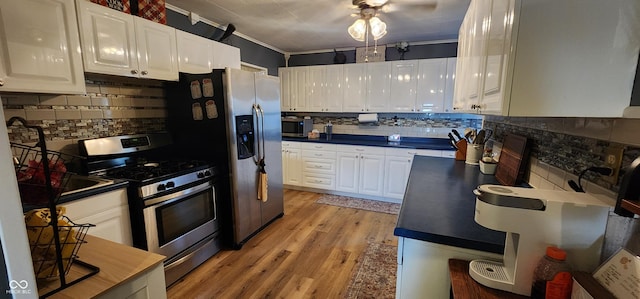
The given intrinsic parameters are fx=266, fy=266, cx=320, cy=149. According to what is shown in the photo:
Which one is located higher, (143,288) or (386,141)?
(386,141)

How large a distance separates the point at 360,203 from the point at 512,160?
Result: 2.27 m

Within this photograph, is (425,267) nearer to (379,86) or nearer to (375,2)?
(375,2)

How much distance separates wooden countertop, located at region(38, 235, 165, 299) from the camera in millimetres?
767

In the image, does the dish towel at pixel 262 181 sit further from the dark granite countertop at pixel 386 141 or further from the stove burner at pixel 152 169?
the dark granite countertop at pixel 386 141

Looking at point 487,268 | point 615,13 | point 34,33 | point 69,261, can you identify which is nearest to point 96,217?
point 69,261

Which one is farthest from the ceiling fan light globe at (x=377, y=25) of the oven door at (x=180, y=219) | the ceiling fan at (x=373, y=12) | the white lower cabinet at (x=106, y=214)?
the white lower cabinet at (x=106, y=214)

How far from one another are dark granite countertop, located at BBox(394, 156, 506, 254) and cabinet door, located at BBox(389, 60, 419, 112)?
1789 millimetres

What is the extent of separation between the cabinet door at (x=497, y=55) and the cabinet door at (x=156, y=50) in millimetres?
2337

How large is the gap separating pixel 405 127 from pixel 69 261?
4.00m

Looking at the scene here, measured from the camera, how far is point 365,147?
12.3ft

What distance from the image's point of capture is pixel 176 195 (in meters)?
2.02

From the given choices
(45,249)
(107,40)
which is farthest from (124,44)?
(45,249)

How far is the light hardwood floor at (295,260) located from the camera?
201cm

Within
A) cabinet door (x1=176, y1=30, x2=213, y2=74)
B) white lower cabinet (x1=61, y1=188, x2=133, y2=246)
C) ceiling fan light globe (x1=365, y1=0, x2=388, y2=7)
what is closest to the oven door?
white lower cabinet (x1=61, y1=188, x2=133, y2=246)
